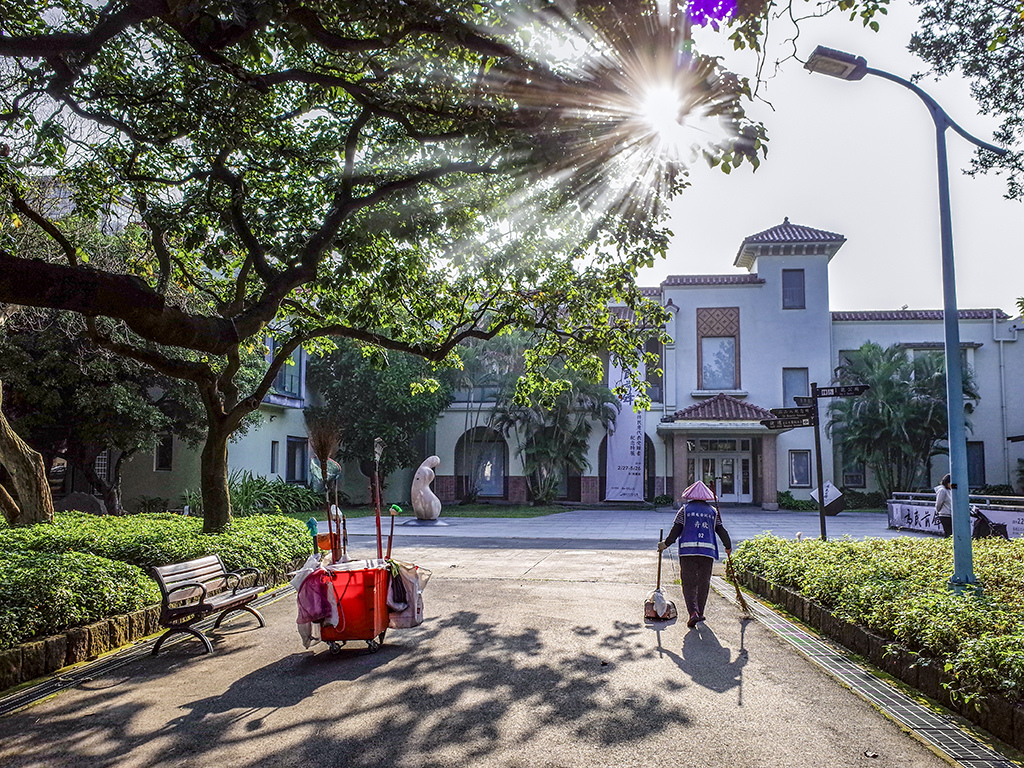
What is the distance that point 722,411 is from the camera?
31.3m

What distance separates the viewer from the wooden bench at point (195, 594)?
738 centimetres

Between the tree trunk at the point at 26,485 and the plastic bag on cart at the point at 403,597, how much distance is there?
826 centimetres

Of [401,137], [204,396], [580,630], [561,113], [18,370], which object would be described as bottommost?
[580,630]

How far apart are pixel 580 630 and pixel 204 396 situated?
242 inches

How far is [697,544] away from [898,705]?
3.22m

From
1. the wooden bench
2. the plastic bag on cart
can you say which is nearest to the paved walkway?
the wooden bench

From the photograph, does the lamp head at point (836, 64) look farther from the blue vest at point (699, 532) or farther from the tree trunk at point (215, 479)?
the tree trunk at point (215, 479)

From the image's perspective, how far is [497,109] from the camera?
8.48 meters

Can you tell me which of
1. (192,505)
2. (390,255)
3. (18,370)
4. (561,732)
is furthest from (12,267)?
(192,505)

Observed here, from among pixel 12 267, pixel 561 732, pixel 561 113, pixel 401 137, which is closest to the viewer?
pixel 561 732

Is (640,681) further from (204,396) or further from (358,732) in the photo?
(204,396)

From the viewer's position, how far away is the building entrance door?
3294cm

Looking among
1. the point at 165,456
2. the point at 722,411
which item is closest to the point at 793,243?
the point at 722,411

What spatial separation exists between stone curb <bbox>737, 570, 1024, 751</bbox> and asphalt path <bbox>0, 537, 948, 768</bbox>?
533 mm
